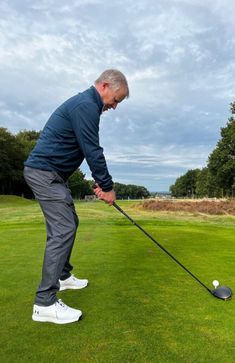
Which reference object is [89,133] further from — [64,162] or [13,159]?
[13,159]

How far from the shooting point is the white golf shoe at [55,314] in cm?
387

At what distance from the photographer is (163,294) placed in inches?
185

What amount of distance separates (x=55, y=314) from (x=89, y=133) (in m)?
1.76

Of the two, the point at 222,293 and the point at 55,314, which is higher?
the point at 222,293

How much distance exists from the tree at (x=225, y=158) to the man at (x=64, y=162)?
219ft

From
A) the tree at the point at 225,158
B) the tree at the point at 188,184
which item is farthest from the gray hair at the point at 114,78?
the tree at the point at 188,184

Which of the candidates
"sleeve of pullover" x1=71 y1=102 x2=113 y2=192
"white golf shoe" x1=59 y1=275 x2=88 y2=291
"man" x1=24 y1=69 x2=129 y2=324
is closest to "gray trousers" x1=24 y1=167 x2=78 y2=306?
"man" x1=24 y1=69 x2=129 y2=324

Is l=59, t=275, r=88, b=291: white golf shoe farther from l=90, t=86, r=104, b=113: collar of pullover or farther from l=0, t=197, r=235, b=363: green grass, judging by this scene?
l=90, t=86, r=104, b=113: collar of pullover

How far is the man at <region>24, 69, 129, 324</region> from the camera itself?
166 inches

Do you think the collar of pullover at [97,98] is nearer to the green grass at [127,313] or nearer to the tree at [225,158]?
the green grass at [127,313]

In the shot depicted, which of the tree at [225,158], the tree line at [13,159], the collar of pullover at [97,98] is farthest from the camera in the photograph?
the tree line at [13,159]

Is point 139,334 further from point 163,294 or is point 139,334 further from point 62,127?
point 62,127

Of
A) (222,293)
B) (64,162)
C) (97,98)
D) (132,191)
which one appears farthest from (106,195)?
(132,191)

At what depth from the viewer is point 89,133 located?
421 cm
